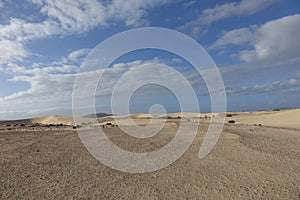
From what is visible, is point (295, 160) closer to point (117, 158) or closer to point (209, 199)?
point (209, 199)

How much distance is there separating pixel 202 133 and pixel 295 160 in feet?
22.1

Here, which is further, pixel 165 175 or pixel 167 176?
pixel 165 175

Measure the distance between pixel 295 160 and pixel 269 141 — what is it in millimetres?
3629

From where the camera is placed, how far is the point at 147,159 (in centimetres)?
1112

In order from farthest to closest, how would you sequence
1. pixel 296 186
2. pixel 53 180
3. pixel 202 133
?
pixel 202 133 < pixel 53 180 < pixel 296 186

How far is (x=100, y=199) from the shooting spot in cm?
723

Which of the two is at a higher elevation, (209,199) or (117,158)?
(117,158)

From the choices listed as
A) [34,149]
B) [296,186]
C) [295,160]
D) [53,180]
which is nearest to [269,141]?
[295,160]

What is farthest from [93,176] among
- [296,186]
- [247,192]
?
[296,186]

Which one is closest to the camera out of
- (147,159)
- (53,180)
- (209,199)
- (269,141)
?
(209,199)

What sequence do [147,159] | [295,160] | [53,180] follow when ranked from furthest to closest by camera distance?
[147,159], [295,160], [53,180]

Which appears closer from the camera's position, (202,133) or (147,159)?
(147,159)

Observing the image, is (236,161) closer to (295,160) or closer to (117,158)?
(295,160)

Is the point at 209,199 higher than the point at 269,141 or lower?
lower
